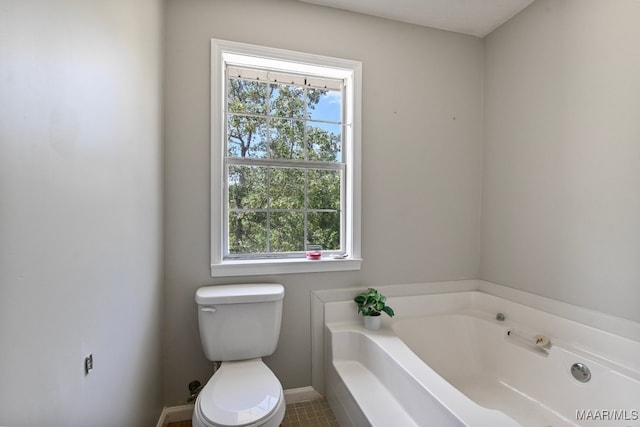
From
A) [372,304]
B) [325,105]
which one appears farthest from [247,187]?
[372,304]

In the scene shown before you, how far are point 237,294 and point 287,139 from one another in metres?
1.07

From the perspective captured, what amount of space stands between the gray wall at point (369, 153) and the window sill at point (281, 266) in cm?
5

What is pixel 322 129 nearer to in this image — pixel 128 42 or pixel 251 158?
pixel 251 158

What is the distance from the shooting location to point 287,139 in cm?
207

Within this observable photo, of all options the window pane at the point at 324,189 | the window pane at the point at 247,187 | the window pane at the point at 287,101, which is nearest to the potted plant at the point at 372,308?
the window pane at the point at 324,189

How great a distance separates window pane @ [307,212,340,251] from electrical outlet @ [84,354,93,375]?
1353 millimetres

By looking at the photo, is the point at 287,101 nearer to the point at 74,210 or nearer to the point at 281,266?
the point at 281,266

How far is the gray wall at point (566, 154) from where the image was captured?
1483 mm

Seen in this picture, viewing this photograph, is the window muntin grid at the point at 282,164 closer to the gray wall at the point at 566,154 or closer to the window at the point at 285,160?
the window at the point at 285,160

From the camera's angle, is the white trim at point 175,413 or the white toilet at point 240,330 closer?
the white toilet at point 240,330

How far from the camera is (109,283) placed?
108 centimetres

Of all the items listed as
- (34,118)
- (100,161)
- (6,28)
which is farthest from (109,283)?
(6,28)

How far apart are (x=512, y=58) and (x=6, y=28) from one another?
2579 mm

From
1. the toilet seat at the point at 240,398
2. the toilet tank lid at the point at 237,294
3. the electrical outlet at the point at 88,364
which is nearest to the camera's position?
the electrical outlet at the point at 88,364
